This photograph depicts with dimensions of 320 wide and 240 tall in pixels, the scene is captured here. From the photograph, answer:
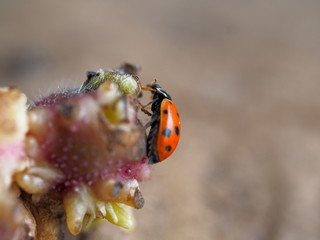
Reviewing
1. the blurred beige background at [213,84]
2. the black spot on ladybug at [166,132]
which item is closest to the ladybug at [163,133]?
the black spot on ladybug at [166,132]

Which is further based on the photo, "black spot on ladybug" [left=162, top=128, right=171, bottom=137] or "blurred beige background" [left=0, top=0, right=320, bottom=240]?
"blurred beige background" [left=0, top=0, right=320, bottom=240]

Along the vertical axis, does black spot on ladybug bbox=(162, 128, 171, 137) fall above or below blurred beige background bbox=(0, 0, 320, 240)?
below

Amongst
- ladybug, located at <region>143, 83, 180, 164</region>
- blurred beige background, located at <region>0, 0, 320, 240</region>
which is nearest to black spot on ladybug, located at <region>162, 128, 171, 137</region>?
ladybug, located at <region>143, 83, 180, 164</region>

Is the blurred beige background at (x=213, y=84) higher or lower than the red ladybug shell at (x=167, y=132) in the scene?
higher

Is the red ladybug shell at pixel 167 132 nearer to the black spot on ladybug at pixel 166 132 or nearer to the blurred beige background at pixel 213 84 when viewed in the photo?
the black spot on ladybug at pixel 166 132

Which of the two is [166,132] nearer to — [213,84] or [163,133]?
[163,133]

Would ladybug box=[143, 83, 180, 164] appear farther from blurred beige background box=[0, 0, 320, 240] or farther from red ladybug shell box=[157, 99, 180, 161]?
blurred beige background box=[0, 0, 320, 240]
